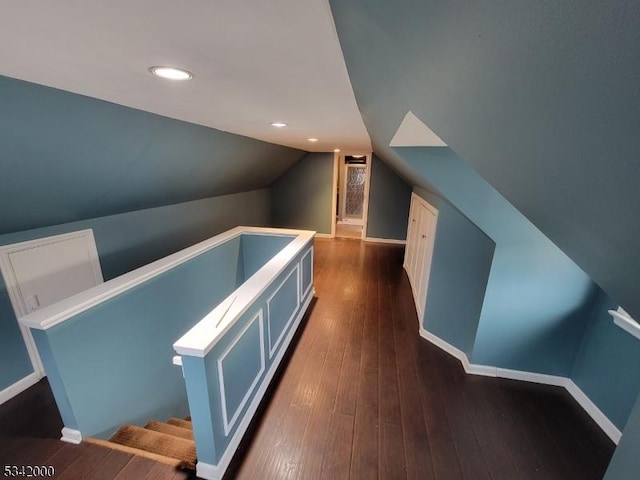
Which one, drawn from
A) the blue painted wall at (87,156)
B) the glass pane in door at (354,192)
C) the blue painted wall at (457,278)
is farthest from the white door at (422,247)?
the glass pane in door at (354,192)

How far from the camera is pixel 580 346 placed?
7.18ft

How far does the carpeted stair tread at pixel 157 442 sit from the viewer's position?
1.68 meters

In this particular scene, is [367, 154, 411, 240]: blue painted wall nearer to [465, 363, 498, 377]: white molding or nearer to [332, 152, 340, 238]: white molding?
[332, 152, 340, 238]: white molding

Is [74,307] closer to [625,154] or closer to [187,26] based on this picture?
[187,26]

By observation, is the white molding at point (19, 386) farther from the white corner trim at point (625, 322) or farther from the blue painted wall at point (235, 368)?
the white corner trim at point (625, 322)

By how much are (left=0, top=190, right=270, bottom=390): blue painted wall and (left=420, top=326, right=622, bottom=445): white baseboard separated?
128 inches

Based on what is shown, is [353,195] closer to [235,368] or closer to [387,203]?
[387,203]

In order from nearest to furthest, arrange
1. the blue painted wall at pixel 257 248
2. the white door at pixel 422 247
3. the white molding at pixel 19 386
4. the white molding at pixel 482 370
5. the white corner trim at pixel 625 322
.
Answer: the white corner trim at pixel 625 322, the white molding at pixel 19 386, the white molding at pixel 482 370, the white door at pixel 422 247, the blue painted wall at pixel 257 248

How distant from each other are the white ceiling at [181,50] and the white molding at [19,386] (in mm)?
2394

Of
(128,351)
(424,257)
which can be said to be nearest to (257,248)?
(128,351)

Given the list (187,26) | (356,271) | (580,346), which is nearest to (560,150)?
(187,26)

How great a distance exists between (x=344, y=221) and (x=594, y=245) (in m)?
7.88

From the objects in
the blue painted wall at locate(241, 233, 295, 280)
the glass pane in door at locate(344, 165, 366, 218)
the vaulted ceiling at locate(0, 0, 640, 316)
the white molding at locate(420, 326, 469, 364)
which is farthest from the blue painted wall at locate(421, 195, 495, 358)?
the glass pane in door at locate(344, 165, 366, 218)

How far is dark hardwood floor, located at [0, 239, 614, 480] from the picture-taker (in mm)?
1613
